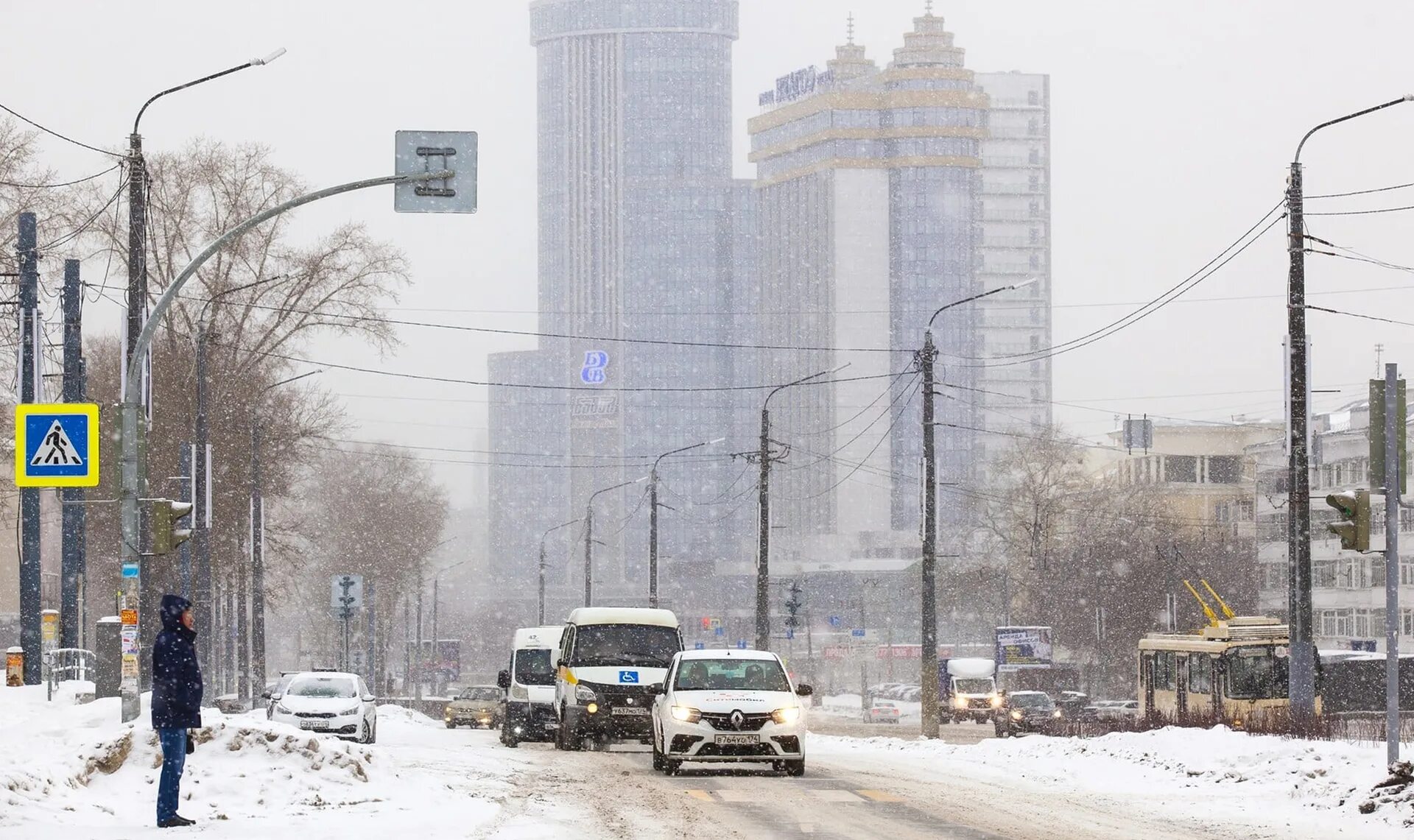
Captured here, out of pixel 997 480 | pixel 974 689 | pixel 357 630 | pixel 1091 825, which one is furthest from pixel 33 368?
pixel 997 480

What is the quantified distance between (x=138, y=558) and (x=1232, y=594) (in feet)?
240

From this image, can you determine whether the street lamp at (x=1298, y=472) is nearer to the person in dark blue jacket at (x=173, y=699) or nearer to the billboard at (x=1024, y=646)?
the person in dark blue jacket at (x=173, y=699)

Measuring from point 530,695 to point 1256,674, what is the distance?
14.2 m

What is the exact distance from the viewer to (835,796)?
746 inches

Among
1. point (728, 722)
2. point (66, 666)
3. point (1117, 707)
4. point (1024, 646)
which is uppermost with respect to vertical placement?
point (728, 722)

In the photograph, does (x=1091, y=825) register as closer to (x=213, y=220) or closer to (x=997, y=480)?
(x=213, y=220)

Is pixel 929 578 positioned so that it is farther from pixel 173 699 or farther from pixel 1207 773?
pixel 173 699

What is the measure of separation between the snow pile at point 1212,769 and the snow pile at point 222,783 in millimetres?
6818

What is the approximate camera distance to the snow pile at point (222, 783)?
→ 15.1 meters

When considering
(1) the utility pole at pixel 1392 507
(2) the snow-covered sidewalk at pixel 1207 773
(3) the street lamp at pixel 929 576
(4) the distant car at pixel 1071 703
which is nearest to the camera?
(2) the snow-covered sidewalk at pixel 1207 773

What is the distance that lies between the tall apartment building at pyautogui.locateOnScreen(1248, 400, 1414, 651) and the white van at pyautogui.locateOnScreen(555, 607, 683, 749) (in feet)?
220

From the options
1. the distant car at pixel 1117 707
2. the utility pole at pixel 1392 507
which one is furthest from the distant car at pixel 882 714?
the utility pole at pixel 1392 507

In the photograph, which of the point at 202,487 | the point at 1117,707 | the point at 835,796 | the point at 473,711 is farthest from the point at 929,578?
the point at 1117,707

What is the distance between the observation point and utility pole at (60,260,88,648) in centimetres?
3828
